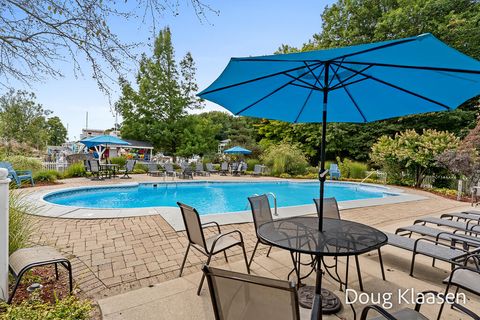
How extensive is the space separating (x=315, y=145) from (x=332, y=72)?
800 inches

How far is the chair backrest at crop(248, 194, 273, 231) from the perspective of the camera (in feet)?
10.6

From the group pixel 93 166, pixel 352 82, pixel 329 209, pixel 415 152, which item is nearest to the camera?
pixel 352 82

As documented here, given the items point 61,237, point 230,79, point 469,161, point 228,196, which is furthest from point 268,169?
point 230,79

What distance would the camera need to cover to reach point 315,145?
72.4 ft

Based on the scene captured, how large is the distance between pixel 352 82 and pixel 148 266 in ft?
10.5

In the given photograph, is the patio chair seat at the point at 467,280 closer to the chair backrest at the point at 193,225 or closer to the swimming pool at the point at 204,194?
the chair backrest at the point at 193,225

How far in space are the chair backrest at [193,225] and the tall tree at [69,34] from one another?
6.29ft

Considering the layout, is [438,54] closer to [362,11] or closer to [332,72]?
[332,72]

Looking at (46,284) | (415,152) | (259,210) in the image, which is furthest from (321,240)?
(415,152)

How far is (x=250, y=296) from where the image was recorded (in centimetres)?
132

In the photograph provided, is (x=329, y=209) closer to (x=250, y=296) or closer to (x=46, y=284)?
(x=250, y=296)

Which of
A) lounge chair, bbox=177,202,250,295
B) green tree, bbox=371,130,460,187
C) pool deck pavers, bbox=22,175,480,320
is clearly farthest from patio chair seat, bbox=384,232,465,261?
green tree, bbox=371,130,460,187

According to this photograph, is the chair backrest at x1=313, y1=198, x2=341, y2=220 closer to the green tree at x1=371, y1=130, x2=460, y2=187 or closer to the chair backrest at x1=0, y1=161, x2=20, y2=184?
the chair backrest at x1=0, y1=161, x2=20, y2=184

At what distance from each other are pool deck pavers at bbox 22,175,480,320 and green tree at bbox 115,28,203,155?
1875cm
